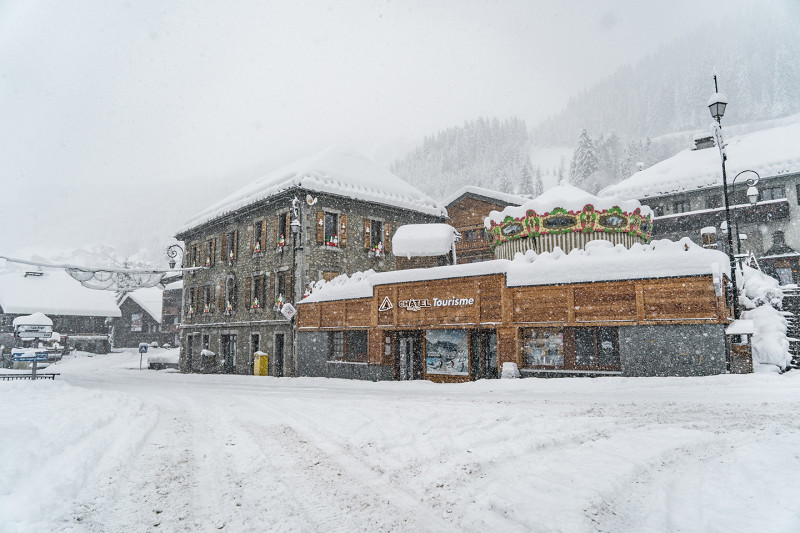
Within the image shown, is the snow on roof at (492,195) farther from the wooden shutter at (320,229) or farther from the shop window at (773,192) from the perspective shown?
the shop window at (773,192)

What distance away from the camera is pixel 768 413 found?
820cm

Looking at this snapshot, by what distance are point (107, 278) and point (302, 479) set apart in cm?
2564

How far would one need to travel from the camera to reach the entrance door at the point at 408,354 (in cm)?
1939

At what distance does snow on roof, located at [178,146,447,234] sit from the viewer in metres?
27.2

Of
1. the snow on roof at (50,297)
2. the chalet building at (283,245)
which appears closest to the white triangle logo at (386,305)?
the chalet building at (283,245)

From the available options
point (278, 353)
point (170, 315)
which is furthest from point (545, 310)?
point (170, 315)

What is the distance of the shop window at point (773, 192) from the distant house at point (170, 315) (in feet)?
188

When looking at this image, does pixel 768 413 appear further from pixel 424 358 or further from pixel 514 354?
pixel 424 358

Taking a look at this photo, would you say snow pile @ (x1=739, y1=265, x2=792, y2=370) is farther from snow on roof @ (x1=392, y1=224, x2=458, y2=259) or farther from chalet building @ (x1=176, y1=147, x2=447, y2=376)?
chalet building @ (x1=176, y1=147, x2=447, y2=376)

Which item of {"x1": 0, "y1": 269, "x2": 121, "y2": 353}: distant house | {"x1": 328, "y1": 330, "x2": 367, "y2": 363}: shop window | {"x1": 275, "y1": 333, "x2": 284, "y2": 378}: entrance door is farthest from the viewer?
{"x1": 0, "y1": 269, "x2": 121, "y2": 353}: distant house

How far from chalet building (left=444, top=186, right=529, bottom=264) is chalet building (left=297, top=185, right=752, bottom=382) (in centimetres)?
1660

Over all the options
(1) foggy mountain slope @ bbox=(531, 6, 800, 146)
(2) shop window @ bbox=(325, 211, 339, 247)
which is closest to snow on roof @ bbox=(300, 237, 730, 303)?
(2) shop window @ bbox=(325, 211, 339, 247)

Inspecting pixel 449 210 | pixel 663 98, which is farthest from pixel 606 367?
pixel 663 98

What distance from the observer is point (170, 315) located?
60094mm
